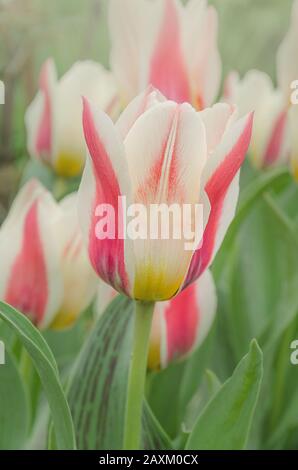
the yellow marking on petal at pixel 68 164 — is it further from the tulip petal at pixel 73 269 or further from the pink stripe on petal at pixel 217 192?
the pink stripe on petal at pixel 217 192

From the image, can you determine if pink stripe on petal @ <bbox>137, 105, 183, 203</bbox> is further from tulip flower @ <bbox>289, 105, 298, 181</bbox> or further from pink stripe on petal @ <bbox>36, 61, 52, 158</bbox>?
pink stripe on petal @ <bbox>36, 61, 52, 158</bbox>

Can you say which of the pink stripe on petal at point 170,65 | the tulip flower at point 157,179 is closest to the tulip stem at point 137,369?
the tulip flower at point 157,179

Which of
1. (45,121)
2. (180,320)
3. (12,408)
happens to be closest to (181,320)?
(180,320)

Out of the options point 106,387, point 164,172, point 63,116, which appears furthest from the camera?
point 63,116

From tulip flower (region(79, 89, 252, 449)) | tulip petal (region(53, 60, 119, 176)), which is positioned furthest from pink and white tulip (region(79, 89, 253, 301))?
tulip petal (region(53, 60, 119, 176))

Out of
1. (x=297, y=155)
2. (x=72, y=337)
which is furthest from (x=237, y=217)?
(x=72, y=337)

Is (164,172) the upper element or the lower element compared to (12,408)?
upper

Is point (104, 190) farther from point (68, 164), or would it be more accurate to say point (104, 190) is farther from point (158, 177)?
point (68, 164)
